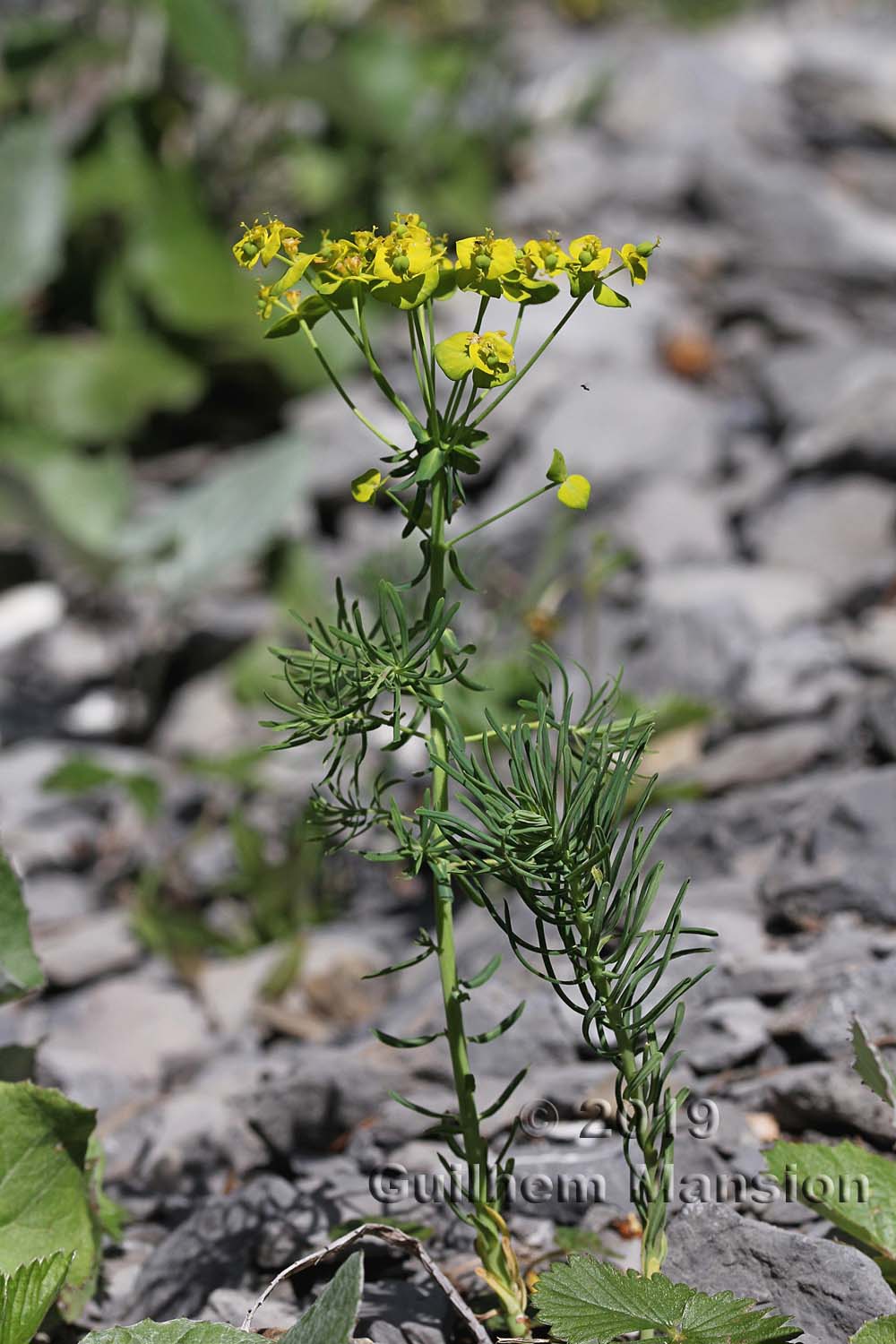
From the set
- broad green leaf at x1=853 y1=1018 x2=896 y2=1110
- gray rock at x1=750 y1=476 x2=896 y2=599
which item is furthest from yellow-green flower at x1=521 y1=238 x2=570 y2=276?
gray rock at x1=750 y1=476 x2=896 y2=599

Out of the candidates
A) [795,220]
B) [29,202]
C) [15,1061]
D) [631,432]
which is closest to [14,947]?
[15,1061]

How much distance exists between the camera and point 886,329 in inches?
155

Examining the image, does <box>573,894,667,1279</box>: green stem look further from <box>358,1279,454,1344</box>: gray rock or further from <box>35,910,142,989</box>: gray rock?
<box>35,910,142,989</box>: gray rock

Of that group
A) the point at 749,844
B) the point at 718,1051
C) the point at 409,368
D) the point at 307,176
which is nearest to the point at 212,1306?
the point at 718,1051

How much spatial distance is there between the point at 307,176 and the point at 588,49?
268cm

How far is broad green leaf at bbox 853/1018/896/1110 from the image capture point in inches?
42.8

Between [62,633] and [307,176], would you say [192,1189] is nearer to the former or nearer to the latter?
[62,633]

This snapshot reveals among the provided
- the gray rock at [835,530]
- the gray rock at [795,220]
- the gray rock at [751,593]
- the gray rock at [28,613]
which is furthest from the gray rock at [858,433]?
the gray rock at [28,613]

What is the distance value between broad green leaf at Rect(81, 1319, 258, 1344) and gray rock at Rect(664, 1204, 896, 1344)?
1.18 feet

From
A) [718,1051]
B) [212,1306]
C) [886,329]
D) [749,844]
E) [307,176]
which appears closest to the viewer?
[212,1306]

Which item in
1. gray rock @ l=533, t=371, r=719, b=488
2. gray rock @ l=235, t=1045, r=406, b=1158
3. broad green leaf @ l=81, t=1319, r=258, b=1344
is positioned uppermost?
gray rock @ l=533, t=371, r=719, b=488

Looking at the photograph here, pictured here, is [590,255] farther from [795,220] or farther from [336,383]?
[795,220]

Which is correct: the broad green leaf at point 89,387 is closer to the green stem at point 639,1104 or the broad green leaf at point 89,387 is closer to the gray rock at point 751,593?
the gray rock at point 751,593

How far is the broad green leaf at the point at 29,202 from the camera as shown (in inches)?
147
